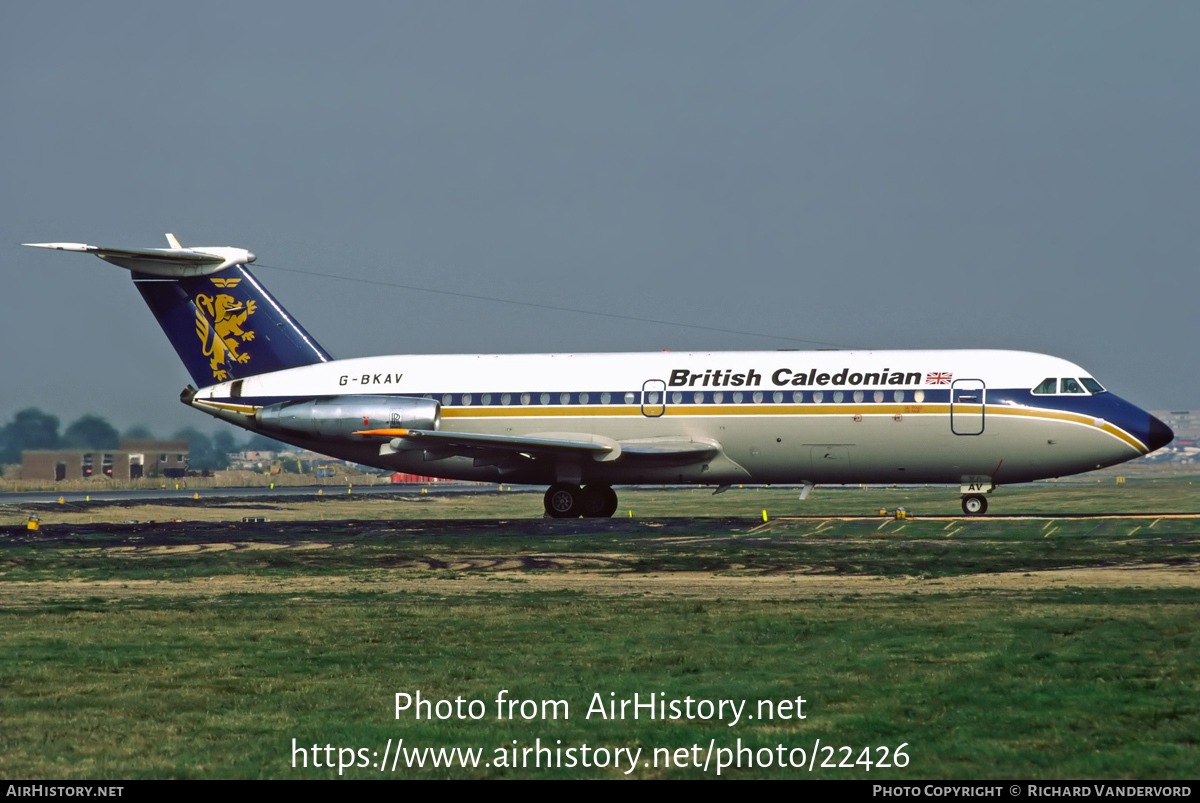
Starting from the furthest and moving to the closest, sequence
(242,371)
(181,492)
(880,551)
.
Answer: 1. (181,492)
2. (242,371)
3. (880,551)

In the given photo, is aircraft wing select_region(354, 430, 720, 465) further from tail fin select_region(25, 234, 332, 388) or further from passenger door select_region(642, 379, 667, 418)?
tail fin select_region(25, 234, 332, 388)

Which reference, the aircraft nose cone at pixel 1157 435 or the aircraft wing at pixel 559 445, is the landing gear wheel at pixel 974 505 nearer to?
the aircraft nose cone at pixel 1157 435

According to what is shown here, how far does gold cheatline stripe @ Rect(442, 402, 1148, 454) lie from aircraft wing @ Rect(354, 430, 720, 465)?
0.70 meters

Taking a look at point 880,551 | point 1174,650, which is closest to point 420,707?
point 1174,650

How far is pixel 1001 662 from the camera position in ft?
42.4

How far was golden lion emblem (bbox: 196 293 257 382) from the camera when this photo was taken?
3916 cm

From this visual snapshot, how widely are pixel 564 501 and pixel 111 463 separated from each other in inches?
1854

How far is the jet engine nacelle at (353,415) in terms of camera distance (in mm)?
36875

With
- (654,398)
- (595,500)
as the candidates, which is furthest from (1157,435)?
(595,500)

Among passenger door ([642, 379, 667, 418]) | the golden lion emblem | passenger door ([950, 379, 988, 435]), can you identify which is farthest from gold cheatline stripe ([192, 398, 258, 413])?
passenger door ([950, 379, 988, 435])

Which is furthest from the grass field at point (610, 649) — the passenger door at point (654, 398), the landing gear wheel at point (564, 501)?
the landing gear wheel at point (564, 501)

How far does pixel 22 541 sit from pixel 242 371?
10.1 m

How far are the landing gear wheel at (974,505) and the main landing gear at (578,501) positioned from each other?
957cm

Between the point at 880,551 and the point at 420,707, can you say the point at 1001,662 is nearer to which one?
the point at 420,707
